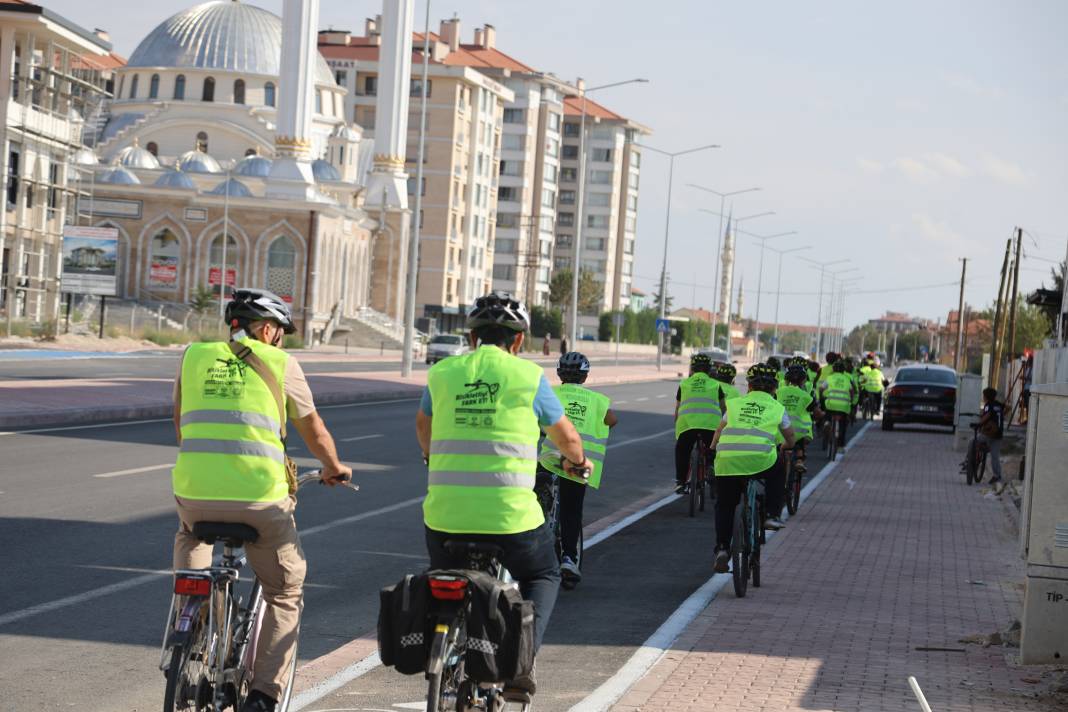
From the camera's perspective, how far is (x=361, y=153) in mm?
114875

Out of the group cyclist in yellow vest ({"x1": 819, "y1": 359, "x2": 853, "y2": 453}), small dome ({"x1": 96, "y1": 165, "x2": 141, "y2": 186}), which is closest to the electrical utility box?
cyclist in yellow vest ({"x1": 819, "y1": 359, "x2": 853, "y2": 453})

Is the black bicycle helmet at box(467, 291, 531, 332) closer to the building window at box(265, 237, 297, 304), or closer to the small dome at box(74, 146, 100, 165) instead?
the building window at box(265, 237, 297, 304)

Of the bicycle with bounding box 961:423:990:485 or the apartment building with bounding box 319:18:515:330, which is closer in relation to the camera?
the bicycle with bounding box 961:423:990:485

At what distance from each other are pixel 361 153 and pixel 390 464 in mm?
96981

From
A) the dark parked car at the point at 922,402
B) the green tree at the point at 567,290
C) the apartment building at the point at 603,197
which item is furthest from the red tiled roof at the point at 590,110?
the dark parked car at the point at 922,402

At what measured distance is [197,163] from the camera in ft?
315

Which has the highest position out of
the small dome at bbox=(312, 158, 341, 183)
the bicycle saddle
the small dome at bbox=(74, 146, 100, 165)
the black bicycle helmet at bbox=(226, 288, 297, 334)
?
the small dome at bbox=(312, 158, 341, 183)

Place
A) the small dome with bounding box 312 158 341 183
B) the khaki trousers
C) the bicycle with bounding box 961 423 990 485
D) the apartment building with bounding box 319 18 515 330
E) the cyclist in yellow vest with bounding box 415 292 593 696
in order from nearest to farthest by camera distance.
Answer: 1. the cyclist in yellow vest with bounding box 415 292 593 696
2. the khaki trousers
3. the bicycle with bounding box 961 423 990 485
4. the small dome with bounding box 312 158 341 183
5. the apartment building with bounding box 319 18 515 330

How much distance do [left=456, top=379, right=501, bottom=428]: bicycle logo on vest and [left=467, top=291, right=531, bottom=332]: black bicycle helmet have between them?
246mm

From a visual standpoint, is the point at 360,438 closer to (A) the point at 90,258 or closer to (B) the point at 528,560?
(B) the point at 528,560

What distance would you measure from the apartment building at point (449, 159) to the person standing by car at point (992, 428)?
9197cm

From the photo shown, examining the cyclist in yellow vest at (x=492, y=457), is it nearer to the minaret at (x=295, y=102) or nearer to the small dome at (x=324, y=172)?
the minaret at (x=295, y=102)

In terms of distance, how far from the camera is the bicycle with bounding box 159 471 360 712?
523cm

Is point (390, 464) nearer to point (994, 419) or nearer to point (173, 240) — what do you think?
point (994, 419)
